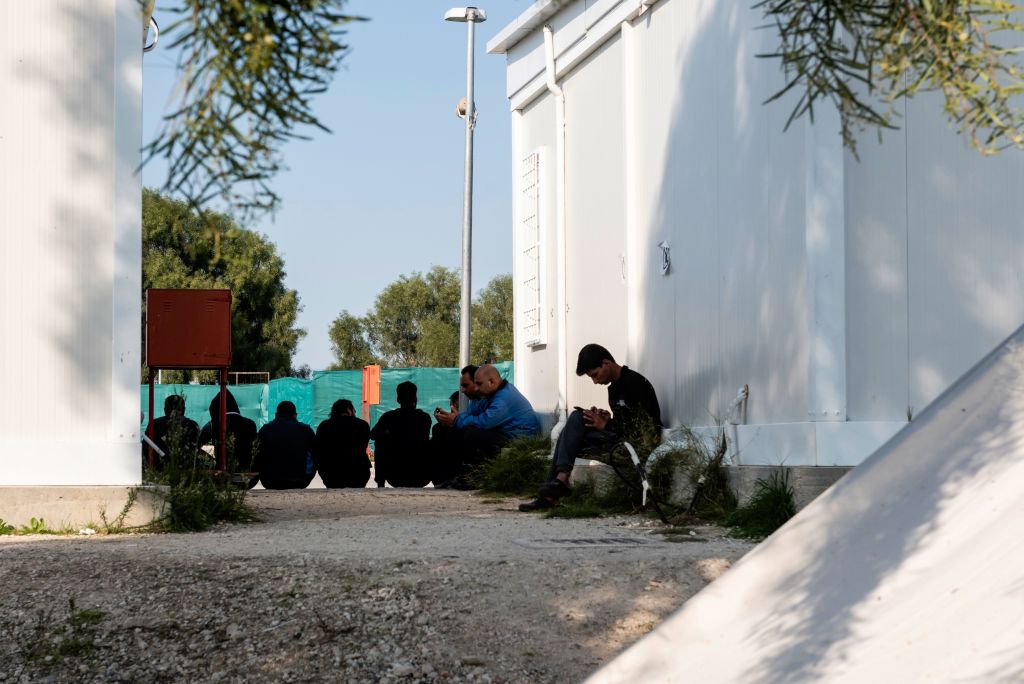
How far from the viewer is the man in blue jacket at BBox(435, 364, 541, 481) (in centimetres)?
1214

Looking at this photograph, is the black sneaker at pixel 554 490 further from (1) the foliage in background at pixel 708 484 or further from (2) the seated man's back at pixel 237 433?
(2) the seated man's back at pixel 237 433

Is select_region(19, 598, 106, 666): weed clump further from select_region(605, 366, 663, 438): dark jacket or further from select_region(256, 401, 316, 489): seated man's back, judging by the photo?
select_region(256, 401, 316, 489): seated man's back

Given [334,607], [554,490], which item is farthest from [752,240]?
[334,607]

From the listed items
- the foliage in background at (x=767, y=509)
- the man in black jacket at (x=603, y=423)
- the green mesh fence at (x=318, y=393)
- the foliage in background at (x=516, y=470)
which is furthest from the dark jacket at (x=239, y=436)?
the green mesh fence at (x=318, y=393)

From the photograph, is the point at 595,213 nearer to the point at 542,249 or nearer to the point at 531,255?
the point at 542,249

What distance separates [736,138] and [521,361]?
18.3 ft

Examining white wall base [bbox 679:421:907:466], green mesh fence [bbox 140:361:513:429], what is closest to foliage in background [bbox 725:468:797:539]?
white wall base [bbox 679:421:907:466]

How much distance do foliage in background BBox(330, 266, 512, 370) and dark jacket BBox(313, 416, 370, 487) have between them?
33.4 metres

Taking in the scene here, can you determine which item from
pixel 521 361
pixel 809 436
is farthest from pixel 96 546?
pixel 521 361

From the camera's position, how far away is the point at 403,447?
13.4 m

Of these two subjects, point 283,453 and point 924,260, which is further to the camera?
point 283,453

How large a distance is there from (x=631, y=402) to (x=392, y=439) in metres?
4.47

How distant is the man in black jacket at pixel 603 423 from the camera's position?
9.21 metres

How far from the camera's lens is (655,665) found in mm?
3307
